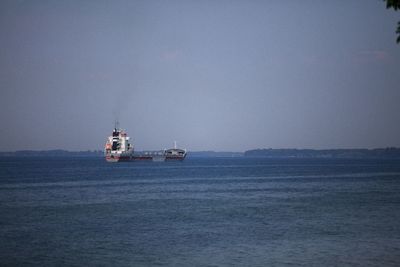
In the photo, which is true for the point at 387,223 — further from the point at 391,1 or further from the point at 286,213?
the point at 391,1

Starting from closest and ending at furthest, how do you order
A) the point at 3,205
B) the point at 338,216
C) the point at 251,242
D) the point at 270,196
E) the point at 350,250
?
the point at 350,250 → the point at 251,242 → the point at 338,216 → the point at 3,205 → the point at 270,196

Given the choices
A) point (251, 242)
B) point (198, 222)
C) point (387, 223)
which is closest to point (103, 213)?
point (198, 222)

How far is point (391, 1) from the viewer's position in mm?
13930

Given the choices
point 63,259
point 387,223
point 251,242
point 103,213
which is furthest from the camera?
point 103,213

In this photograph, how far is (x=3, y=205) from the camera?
59.4 m

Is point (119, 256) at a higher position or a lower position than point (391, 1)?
lower

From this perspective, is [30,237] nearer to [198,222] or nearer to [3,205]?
[198,222]

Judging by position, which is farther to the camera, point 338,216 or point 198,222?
point 338,216

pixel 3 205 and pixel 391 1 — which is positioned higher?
pixel 391 1

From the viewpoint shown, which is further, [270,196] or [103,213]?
[270,196]

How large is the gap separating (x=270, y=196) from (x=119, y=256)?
4416 centimetres

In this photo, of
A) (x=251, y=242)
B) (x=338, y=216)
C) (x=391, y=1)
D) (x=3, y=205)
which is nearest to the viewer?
(x=391, y=1)

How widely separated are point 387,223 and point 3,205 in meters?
40.6

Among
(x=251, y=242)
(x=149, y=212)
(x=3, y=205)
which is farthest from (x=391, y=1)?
(x=3, y=205)
